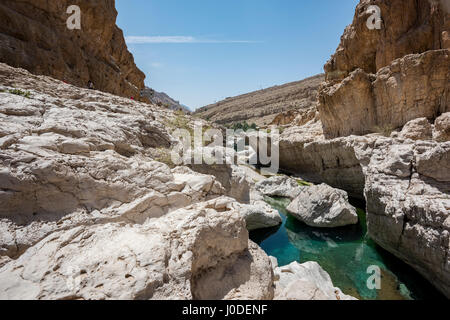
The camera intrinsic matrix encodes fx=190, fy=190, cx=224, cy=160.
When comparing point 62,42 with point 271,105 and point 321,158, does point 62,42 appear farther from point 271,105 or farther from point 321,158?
point 271,105

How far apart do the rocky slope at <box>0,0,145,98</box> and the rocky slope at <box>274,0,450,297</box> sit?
13.5m

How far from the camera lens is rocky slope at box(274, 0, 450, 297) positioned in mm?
4781

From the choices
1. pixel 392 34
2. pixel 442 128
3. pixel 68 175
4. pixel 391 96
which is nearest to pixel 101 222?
pixel 68 175

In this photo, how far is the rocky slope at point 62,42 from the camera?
7945 mm

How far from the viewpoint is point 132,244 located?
230 cm

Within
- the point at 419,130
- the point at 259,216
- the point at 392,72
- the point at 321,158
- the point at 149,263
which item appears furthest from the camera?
the point at 321,158

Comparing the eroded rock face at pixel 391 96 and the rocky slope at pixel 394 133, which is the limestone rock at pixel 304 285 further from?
the eroded rock face at pixel 391 96

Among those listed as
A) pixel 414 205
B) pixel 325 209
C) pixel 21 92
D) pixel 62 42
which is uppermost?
pixel 62 42

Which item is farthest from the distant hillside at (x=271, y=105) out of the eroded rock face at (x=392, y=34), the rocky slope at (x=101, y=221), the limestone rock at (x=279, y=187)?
the rocky slope at (x=101, y=221)

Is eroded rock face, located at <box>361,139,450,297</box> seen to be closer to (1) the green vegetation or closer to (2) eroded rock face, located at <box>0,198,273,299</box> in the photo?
(2) eroded rock face, located at <box>0,198,273,299</box>

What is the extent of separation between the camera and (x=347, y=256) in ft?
20.8

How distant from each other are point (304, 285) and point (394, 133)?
10771 millimetres
